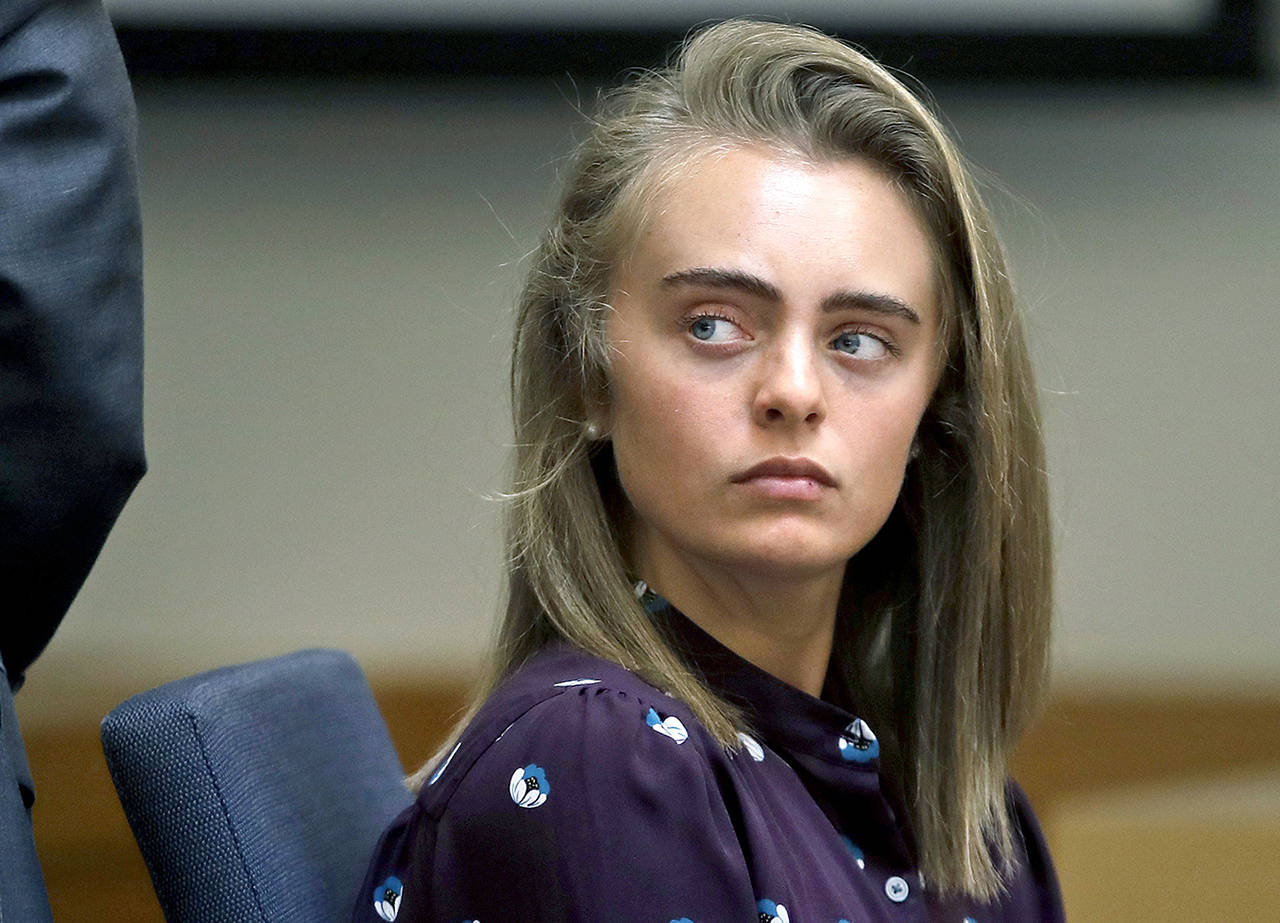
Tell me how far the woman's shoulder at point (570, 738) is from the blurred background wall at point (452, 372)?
1.45 m

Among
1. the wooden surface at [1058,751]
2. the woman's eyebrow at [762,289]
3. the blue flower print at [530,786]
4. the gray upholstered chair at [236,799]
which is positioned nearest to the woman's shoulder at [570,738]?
the blue flower print at [530,786]

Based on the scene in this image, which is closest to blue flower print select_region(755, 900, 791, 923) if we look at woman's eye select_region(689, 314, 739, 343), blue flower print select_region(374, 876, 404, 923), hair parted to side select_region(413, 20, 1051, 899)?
hair parted to side select_region(413, 20, 1051, 899)

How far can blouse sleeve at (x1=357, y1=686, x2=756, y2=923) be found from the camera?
0.74 m

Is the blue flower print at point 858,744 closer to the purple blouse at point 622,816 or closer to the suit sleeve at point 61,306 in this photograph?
the purple blouse at point 622,816

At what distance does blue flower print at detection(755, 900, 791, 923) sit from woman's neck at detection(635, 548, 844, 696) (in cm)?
20

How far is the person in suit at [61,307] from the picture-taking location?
0.85 m

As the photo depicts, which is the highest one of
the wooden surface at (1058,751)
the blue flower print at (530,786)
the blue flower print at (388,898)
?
the blue flower print at (530,786)

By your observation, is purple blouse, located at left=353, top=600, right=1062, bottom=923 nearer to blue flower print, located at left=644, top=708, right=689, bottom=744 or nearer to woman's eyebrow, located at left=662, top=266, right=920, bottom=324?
blue flower print, located at left=644, top=708, right=689, bottom=744

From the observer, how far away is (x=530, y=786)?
2.50 feet

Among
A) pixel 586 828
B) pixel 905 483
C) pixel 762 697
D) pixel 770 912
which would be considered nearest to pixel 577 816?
pixel 586 828

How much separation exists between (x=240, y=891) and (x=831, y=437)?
1.37ft

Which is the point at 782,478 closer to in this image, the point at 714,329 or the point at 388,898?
the point at 714,329

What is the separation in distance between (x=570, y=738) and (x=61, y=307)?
1.22 feet

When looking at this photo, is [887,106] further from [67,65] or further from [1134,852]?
[1134,852]
